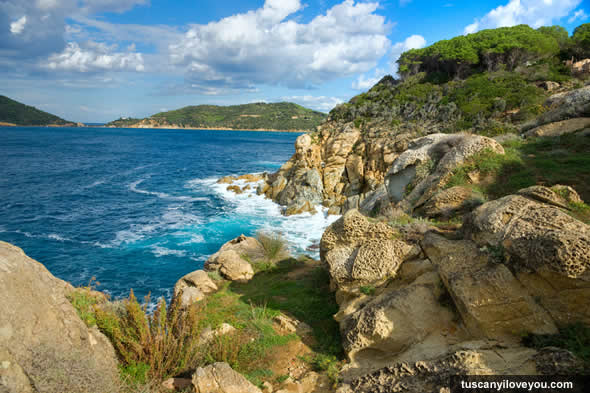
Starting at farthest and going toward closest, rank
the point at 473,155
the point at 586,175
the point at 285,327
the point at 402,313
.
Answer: the point at 473,155, the point at 586,175, the point at 285,327, the point at 402,313

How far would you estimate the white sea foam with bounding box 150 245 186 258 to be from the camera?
17.5 meters

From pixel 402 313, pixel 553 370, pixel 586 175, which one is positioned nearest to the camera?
pixel 553 370

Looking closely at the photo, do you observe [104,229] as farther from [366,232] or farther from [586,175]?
[586,175]

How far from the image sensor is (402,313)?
530cm

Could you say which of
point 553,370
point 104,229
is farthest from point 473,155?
point 104,229

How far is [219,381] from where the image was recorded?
4.52 m

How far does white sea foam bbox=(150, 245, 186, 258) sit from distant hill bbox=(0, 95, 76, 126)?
197 m

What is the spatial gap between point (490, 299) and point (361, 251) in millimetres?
2792

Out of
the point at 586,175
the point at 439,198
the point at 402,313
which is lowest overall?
the point at 402,313

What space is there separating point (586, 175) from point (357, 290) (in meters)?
7.96

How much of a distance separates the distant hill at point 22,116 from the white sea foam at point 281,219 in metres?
191

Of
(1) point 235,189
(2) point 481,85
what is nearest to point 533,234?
(1) point 235,189

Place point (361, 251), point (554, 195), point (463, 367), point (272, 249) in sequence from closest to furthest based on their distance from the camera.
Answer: point (463, 367) < point (554, 195) < point (361, 251) < point (272, 249)

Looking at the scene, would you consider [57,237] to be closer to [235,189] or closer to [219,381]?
[235,189]
